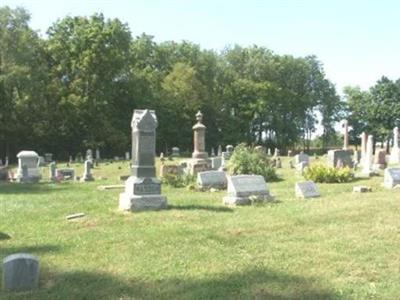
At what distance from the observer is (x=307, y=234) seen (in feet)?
33.2

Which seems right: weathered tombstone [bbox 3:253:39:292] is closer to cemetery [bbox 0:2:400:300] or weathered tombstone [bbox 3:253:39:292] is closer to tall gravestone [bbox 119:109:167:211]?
cemetery [bbox 0:2:400:300]

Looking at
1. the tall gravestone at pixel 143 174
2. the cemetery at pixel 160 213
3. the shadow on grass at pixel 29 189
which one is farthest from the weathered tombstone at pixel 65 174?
the tall gravestone at pixel 143 174

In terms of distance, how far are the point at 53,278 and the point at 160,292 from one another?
1680mm

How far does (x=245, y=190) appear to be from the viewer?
46.5 feet

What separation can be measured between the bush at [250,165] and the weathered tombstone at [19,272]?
1473 centimetres

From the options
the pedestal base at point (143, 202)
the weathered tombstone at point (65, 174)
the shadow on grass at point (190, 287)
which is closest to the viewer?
the shadow on grass at point (190, 287)

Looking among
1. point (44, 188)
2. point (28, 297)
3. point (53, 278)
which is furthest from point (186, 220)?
point (44, 188)

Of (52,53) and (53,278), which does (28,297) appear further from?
(52,53)

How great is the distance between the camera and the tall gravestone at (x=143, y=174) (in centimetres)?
1332

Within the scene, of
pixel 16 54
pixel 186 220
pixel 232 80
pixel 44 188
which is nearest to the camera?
pixel 186 220

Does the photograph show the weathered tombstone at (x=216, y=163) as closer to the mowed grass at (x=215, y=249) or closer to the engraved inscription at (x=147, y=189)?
the mowed grass at (x=215, y=249)

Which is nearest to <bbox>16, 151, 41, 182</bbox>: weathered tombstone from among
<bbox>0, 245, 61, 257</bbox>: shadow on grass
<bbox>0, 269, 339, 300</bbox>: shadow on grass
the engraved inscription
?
the engraved inscription

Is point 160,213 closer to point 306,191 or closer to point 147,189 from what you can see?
point 147,189

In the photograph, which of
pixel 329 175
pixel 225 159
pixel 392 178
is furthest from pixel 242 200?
pixel 225 159
